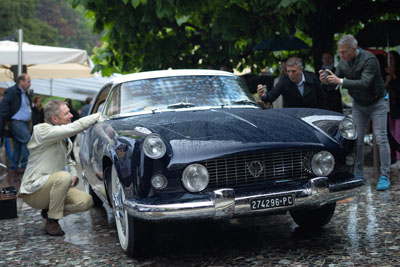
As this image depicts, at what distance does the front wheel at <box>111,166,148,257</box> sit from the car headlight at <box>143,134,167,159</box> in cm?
49

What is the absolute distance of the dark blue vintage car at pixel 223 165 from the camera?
447 centimetres

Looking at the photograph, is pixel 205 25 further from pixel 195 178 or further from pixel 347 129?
pixel 195 178

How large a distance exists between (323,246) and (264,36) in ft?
22.3

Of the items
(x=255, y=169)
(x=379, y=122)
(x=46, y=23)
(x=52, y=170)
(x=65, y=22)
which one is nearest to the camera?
(x=255, y=169)

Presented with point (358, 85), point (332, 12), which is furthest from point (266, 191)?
point (332, 12)

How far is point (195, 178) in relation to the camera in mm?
4523

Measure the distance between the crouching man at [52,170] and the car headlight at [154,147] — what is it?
5.40 feet

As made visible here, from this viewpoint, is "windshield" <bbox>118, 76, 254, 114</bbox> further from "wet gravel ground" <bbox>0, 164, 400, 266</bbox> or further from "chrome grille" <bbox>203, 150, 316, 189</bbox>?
"chrome grille" <bbox>203, 150, 316, 189</bbox>

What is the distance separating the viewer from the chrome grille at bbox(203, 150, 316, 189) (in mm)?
4582

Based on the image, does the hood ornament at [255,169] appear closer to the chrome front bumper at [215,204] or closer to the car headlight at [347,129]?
the chrome front bumper at [215,204]

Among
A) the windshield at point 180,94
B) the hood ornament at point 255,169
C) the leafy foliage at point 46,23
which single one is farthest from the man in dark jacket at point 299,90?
the leafy foliage at point 46,23

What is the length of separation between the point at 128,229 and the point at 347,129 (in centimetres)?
206

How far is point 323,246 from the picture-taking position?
5.08 m

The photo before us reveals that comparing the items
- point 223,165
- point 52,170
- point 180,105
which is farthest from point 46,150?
point 223,165
